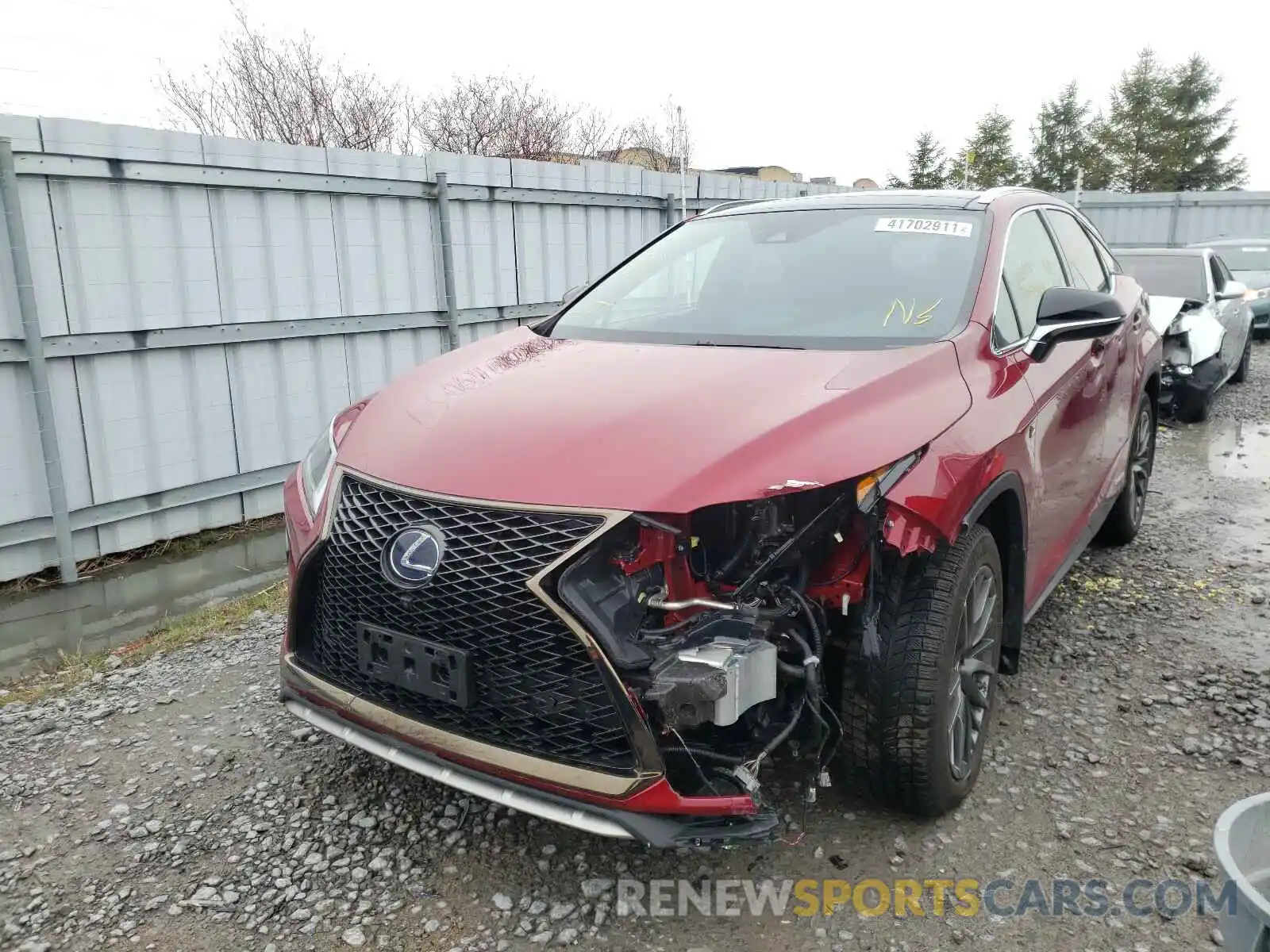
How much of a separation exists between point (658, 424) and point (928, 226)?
1658 mm

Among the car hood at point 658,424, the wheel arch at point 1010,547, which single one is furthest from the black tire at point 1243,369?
the car hood at point 658,424

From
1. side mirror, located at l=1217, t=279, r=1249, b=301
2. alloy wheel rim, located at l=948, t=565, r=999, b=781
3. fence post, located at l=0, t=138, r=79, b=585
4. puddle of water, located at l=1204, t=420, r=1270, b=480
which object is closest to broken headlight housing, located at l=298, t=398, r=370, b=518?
alloy wheel rim, located at l=948, t=565, r=999, b=781

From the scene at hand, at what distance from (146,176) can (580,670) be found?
4.49 metres

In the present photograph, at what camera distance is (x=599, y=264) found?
8.23 m

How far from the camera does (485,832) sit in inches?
107

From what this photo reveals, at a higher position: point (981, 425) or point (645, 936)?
point (981, 425)

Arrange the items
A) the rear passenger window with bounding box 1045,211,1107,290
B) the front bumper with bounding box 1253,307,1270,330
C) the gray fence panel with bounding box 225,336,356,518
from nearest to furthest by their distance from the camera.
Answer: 1. the rear passenger window with bounding box 1045,211,1107,290
2. the gray fence panel with bounding box 225,336,356,518
3. the front bumper with bounding box 1253,307,1270,330

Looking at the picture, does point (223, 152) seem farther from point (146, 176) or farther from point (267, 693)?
point (267, 693)

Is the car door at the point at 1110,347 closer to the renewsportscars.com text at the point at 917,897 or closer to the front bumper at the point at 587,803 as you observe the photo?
the renewsportscars.com text at the point at 917,897

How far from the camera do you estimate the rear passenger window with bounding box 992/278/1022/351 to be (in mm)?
3016

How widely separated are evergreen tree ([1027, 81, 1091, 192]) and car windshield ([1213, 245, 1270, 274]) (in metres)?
28.5

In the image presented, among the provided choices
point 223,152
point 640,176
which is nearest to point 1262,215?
point 640,176

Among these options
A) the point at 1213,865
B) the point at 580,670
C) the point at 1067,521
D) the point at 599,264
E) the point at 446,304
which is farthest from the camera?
the point at 599,264

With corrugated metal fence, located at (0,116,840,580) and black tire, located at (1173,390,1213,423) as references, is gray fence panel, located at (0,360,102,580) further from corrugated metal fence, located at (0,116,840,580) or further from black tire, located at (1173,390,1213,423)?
black tire, located at (1173,390,1213,423)
